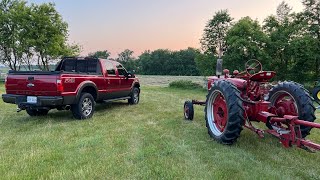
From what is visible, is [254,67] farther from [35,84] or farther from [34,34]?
[34,34]

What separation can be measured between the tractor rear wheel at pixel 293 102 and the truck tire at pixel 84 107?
187 inches

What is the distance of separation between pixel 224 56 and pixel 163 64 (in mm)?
58974

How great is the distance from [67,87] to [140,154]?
3.63 m

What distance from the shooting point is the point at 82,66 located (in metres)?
9.90

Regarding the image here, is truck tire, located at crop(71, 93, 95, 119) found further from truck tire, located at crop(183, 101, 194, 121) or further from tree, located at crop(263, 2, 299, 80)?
tree, located at crop(263, 2, 299, 80)

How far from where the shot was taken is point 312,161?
4586 mm

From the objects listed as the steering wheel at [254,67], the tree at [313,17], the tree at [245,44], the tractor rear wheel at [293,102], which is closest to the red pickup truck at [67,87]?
the steering wheel at [254,67]

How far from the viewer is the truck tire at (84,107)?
8.19 m

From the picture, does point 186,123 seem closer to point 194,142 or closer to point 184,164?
point 194,142

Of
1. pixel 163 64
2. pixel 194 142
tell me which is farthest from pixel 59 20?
pixel 163 64

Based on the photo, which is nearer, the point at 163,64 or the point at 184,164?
the point at 184,164

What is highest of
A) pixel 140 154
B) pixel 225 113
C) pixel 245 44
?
pixel 245 44

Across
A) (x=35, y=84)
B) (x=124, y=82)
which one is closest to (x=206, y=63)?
(x=124, y=82)

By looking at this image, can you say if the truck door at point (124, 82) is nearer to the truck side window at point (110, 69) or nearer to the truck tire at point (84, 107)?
the truck side window at point (110, 69)
